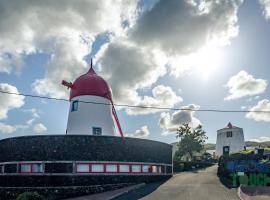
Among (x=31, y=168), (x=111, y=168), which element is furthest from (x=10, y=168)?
(x=111, y=168)

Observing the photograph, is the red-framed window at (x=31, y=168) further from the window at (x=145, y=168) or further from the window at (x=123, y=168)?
the window at (x=145, y=168)

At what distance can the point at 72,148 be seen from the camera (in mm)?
26594

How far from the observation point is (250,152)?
2886cm

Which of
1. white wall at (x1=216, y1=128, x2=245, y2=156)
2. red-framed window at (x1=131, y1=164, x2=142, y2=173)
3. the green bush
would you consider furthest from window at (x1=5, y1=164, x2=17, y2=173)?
Result: white wall at (x1=216, y1=128, x2=245, y2=156)

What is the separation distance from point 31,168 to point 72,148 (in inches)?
164

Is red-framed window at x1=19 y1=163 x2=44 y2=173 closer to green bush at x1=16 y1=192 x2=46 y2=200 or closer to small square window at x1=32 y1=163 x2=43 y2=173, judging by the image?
small square window at x1=32 y1=163 x2=43 y2=173

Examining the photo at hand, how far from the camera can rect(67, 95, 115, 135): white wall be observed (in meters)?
31.3

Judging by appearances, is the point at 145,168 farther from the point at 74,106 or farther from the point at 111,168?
the point at 74,106

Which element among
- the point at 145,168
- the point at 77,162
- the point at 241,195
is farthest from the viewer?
the point at 145,168

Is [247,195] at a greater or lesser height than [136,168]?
lesser

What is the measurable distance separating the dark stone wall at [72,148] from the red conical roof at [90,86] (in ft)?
21.8

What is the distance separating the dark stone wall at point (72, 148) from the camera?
1045 inches

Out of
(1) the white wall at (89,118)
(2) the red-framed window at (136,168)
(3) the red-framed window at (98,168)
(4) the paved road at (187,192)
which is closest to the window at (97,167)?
(3) the red-framed window at (98,168)

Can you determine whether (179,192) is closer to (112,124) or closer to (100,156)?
(100,156)
